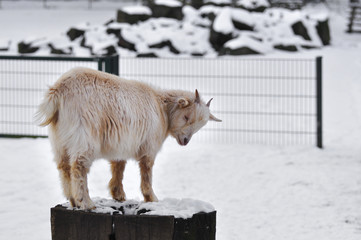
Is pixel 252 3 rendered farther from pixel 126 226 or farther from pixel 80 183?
pixel 126 226

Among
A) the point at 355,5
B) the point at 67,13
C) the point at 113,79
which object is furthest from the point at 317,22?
the point at 113,79

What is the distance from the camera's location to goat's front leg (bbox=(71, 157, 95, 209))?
12.7ft

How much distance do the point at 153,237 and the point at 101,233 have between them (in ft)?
1.16

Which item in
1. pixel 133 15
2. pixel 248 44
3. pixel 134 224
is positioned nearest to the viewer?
pixel 134 224

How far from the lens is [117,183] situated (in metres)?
4.56

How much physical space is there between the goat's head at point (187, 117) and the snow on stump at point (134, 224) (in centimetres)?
77

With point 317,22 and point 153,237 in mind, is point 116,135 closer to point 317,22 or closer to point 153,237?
point 153,237

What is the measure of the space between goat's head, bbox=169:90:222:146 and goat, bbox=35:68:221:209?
0.16 m

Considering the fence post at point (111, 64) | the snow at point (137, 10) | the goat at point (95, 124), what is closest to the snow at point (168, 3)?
the snow at point (137, 10)

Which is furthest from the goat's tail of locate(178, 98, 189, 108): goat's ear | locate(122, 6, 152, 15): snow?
locate(122, 6, 152, 15): snow

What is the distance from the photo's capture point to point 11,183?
714 centimetres

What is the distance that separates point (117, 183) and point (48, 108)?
3.18ft

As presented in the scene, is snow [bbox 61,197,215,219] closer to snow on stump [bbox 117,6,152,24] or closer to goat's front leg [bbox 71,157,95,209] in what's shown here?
goat's front leg [bbox 71,157,95,209]

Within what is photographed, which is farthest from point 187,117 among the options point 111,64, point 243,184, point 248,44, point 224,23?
point 224,23
